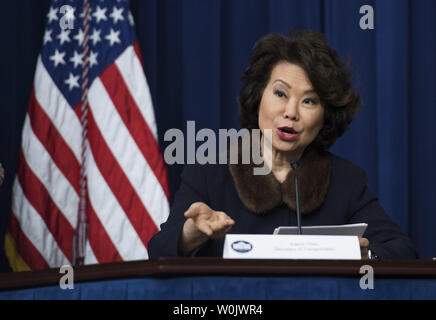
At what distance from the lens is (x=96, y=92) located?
284cm

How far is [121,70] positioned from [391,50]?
3.91 ft

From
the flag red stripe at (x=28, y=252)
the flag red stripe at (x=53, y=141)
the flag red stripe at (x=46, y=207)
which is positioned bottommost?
the flag red stripe at (x=28, y=252)

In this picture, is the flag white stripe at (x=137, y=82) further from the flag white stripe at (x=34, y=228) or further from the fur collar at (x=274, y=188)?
the fur collar at (x=274, y=188)

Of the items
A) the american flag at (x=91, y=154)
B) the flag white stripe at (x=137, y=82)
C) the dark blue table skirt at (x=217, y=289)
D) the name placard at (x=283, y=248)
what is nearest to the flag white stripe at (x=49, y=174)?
the american flag at (x=91, y=154)

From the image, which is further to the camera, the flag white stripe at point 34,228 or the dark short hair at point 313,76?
the flag white stripe at point 34,228

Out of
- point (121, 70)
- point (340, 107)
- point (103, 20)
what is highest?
point (103, 20)

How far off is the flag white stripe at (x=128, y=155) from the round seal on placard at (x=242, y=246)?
59.1 inches

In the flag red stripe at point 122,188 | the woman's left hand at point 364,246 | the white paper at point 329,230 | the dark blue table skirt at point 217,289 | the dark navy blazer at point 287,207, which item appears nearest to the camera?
the dark blue table skirt at point 217,289

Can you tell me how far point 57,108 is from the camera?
288cm

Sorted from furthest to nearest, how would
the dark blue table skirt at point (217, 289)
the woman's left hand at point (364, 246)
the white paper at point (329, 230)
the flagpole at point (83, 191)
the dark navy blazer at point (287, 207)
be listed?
the flagpole at point (83, 191) → the dark navy blazer at point (287, 207) → the woman's left hand at point (364, 246) → the white paper at point (329, 230) → the dark blue table skirt at point (217, 289)

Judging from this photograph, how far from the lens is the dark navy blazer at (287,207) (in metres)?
1.88
